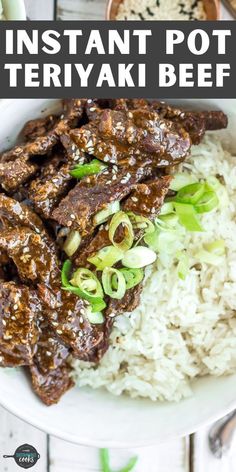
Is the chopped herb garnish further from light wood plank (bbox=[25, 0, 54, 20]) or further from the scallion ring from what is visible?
light wood plank (bbox=[25, 0, 54, 20])

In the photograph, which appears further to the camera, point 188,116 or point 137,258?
point 188,116

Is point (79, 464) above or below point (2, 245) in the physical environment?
below

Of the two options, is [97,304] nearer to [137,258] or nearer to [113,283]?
[113,283]

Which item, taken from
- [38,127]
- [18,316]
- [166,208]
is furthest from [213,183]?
[18,316]

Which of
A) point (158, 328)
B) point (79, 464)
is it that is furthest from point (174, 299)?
point (79, 464)

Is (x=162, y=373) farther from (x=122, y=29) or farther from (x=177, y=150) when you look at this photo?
(x=122, y=29)

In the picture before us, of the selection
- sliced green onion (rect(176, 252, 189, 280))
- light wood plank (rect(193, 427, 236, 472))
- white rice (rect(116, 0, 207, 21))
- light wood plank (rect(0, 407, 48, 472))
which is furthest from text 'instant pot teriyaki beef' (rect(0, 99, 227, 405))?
light wood plank (rect(193, 427, 236, 472))

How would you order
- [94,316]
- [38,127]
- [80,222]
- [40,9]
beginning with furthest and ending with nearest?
[40,9], [38,127], [94,316], [80,222]
